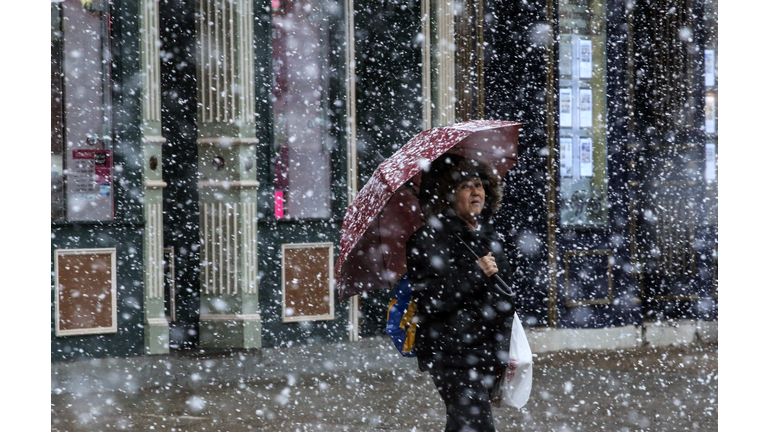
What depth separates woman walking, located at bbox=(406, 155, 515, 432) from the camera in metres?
Result: 3.56

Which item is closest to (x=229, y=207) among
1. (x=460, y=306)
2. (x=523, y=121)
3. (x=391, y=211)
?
(x=523, y=121)

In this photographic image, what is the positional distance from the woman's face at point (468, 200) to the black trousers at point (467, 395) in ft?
2.27

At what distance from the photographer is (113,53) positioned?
7078 millimetres

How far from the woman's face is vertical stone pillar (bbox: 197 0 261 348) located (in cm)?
429

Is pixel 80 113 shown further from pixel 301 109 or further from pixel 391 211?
pixel 391 211

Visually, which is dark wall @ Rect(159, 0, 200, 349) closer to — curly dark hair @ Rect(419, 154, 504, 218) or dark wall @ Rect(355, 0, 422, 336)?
dark wall @ Rect(355, 0, 422, 336)

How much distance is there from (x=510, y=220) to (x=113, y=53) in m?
4.64

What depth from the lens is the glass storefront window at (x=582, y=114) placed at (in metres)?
9.44

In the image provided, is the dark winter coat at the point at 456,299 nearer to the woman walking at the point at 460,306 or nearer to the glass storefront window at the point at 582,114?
the woman walking at the point at 460,306

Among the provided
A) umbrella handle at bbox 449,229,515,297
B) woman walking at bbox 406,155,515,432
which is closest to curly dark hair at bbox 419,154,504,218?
woman walking at bbox 406,155,515,432

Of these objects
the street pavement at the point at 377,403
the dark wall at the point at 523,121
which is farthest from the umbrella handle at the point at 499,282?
the dark wall at the point at 523,121

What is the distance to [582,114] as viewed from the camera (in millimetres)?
9531

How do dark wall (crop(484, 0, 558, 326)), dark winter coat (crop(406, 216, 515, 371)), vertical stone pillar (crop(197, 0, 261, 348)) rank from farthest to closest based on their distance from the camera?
dark wall (crop(484, 0, 558, 326)) → vertical stone pillar (crop(197, 0, 261, 348)) → dark winter coat (crop(406, 216, 515, 371))

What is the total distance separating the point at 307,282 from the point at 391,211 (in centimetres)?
420
